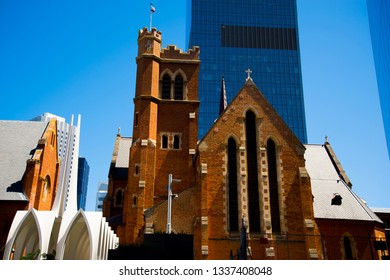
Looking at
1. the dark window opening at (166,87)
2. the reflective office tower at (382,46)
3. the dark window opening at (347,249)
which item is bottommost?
the dark window opening at (347,249)

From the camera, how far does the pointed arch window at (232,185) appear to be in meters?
31.8

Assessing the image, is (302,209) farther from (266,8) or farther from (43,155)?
(266,8)

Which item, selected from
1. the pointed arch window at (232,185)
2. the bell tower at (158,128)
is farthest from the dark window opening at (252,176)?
the bell tower at (158,128)

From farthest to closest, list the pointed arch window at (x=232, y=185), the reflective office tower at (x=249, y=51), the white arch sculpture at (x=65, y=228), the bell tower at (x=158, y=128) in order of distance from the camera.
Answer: the reflective office tower at (x=249, y=51), the bell tower at (x=158, y=128), the pointed arch window at (x=232, y=185), the white arch sculpture at (x=65, y=228)

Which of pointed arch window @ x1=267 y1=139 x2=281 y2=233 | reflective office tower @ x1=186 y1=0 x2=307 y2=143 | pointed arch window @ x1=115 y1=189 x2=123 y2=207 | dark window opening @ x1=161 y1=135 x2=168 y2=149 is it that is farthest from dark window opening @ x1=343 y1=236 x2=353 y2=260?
reflective office tower @ x1=186 y1=0 x2=307 y2=143

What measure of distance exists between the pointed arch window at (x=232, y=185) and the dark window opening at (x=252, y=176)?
3.47 feet

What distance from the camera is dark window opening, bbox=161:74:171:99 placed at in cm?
4334

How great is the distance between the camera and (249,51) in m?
124

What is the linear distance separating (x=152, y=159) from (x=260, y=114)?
10.7 meters

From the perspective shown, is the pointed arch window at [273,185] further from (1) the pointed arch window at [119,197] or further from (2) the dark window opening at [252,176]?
(1) the pointed arch window at [119,197]

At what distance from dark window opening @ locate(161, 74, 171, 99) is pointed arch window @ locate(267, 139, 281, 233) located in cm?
1332

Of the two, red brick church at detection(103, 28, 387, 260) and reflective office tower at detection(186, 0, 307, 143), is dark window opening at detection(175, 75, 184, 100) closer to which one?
red brick church at detection(103, 28, 387, 260)

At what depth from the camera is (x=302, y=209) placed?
105ft
